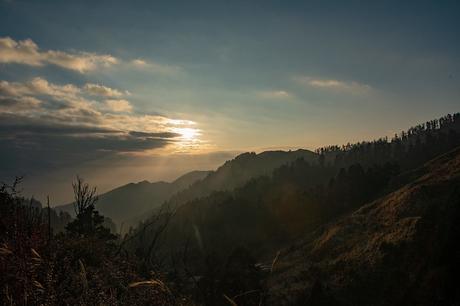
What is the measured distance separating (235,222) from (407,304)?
94527mm

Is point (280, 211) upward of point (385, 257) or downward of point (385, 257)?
downward

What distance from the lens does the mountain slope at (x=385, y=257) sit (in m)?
36.2

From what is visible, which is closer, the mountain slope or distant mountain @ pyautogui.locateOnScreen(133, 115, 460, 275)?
the mountain slope

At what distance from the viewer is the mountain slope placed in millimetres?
36156

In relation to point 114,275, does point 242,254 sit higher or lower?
lower

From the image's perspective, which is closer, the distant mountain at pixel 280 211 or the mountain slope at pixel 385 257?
the mountain slope at pixel 385 257

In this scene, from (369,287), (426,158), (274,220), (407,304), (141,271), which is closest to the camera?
(141,271)

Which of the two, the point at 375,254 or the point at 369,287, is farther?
the point at 375,254

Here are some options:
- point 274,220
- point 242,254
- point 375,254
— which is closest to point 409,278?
point 375,254

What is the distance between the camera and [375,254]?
170 ft

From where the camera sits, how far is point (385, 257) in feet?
161

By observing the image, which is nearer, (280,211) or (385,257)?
(385,257)

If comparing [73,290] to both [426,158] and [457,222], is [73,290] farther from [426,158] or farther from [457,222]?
[426,158]

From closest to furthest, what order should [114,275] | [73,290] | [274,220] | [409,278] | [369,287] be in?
[73,290] → [114,275] → [409,278] → [369,287] → [274,220]
